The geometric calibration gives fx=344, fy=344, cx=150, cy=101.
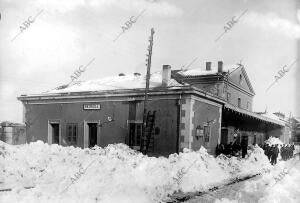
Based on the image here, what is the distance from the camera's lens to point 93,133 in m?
19.2

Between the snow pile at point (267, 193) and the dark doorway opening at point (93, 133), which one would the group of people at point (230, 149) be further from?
the snow pile at point (267, 193)

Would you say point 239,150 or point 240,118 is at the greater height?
point 240,118

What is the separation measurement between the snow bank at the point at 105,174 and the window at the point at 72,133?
5.82 ft

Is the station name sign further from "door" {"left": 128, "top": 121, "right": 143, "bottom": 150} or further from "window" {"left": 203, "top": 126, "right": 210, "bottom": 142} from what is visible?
"window" {"left": 203, "top": 126, "right": 210, "bottom": 142}

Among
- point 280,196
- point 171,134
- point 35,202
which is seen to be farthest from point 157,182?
point 171,134

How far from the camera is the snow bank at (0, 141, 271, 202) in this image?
328 inches

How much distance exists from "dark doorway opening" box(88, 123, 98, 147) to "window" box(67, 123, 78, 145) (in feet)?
2.71

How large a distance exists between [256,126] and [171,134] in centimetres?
1624

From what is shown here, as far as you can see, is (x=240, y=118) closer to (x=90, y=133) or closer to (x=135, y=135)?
(x=135, y=135)

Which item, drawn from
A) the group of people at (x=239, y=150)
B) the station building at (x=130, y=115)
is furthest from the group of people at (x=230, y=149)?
the station building at (x=130, y=115)

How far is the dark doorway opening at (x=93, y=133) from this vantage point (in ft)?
62.5

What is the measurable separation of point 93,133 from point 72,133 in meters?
1.28

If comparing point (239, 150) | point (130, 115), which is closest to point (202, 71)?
point (239, 150)

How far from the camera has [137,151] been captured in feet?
56.5
